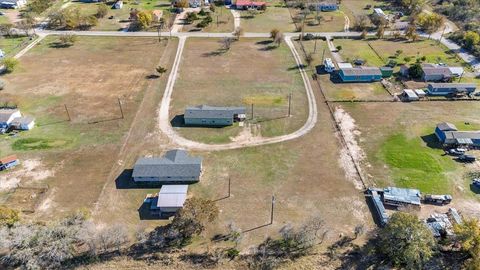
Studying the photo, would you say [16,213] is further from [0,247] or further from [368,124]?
[368,124]

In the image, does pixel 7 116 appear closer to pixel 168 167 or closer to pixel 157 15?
pixel 168 167

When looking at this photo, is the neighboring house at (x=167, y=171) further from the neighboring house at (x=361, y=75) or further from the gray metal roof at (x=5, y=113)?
the neighboring house at (x=361, y=75)

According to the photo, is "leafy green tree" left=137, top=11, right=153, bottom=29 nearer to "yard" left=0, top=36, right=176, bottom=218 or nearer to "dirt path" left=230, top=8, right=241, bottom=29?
"yard" left=0, top=36, right=176, bottom=218

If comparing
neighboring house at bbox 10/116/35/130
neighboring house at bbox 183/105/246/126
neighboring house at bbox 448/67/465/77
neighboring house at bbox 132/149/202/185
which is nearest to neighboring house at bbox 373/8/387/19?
neighboring house at bbox 448/67/465/77

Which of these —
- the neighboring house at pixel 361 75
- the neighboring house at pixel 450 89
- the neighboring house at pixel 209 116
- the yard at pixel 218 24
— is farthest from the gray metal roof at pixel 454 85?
the yard at pixel 218 24

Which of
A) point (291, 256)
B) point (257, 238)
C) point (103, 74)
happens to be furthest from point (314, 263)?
point (103, 74)

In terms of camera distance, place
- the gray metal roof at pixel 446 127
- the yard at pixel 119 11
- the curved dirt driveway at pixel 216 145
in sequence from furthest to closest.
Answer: the yard at pixel 119 11
the gray metal roof at pixel 446 127
the curved dirt driveway at pixel 216 145
